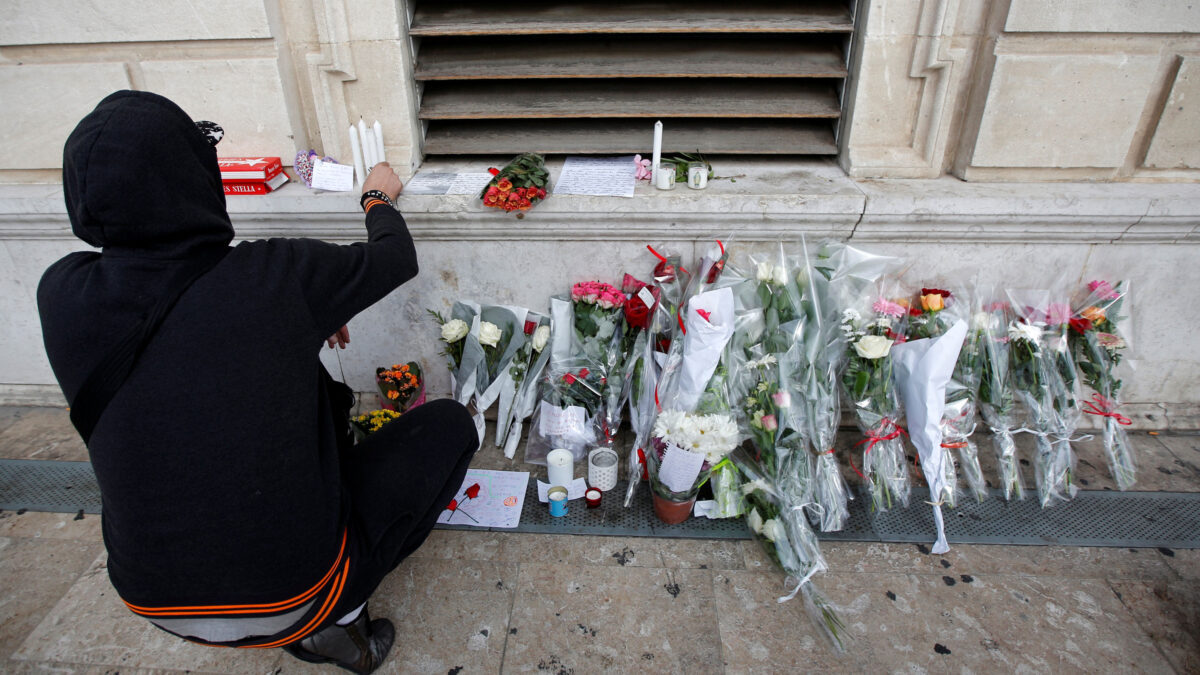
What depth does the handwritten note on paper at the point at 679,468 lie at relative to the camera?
220cm

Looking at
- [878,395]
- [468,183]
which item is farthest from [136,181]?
[878,395]

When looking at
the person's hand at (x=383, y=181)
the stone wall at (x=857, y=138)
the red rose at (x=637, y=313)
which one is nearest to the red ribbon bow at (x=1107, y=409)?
the stone wall at (x=857, y=138)

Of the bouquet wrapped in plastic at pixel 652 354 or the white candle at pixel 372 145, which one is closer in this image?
the bouquet wrapped in plastic at pixel 652 354

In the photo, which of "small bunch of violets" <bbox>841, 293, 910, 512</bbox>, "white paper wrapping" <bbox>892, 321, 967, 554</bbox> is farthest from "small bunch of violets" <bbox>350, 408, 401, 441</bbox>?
"white paper wrapping" <bbox>892, 321, 967, 554</bbox>

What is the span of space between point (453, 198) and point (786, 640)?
82.7 inches

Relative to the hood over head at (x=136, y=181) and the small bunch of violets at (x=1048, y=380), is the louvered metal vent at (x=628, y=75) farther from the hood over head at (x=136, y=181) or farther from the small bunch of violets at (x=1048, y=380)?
the hood over head at (x=136, y=181)

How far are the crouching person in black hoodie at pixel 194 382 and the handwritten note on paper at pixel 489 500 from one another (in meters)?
0.76

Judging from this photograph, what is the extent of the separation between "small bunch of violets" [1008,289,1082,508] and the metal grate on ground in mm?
124

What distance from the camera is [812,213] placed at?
2.58m

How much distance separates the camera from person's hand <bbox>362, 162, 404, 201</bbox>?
2340mm

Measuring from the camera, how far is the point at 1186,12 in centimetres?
237

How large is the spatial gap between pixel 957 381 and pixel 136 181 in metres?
2.74

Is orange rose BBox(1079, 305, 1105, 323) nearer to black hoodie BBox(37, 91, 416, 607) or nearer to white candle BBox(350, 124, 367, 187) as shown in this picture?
black hoodie BBox(37, 91, 416, 607)


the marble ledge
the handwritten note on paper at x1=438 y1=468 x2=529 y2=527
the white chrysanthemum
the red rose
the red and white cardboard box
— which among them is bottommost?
the handwritten note on paper at x1=438 y1=468 x2=529 y2=527
